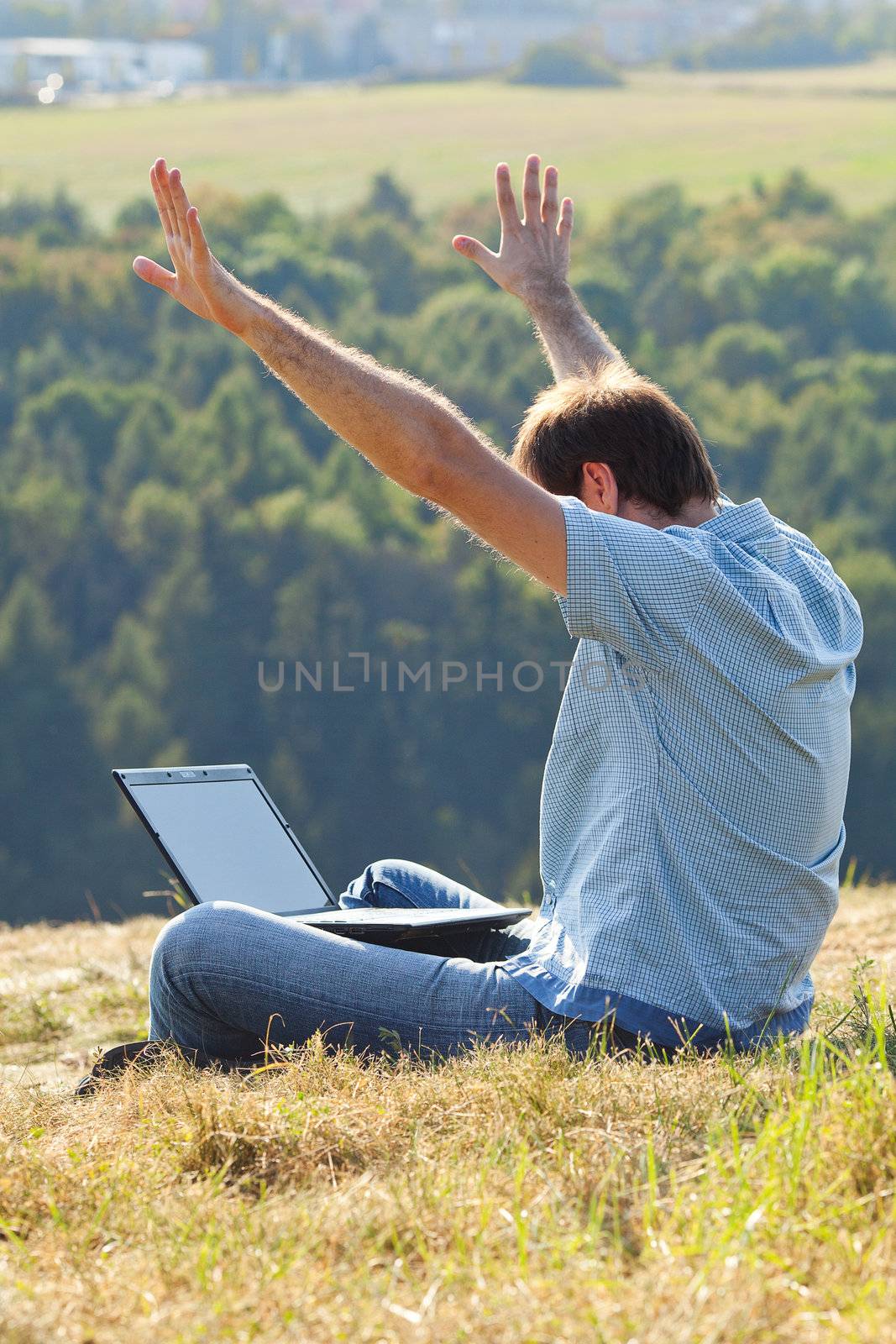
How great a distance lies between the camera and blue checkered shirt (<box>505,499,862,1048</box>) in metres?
1.90

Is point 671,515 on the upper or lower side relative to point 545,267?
lower

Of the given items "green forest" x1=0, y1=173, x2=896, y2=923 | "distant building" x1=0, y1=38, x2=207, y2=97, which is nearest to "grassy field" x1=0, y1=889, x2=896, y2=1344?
"green forest" x1=0, y1=173, x2=896, y2=923

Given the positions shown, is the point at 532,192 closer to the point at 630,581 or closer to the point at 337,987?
the point at 630,581

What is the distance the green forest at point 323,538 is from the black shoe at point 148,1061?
24190mm

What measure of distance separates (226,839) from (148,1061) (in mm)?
727

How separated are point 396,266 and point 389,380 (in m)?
49.2

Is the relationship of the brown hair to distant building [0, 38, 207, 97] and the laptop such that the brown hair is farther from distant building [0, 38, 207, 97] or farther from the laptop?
distant building [0, 38, 207, 97]

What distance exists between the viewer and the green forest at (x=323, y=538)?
31.7 meters

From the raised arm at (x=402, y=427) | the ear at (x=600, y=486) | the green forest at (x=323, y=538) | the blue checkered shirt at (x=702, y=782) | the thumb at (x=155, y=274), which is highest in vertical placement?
the thumb at (x=155, y=274)

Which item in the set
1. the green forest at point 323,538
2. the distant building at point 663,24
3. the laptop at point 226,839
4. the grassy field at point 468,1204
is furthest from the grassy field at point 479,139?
the grassy field at point 468,1204

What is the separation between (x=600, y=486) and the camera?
2.06 metres

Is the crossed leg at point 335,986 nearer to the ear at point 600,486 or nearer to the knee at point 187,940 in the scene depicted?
the knee at point 187,940

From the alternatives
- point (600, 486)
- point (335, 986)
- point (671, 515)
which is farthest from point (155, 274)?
point (335, 986)

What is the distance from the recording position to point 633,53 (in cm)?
6694
